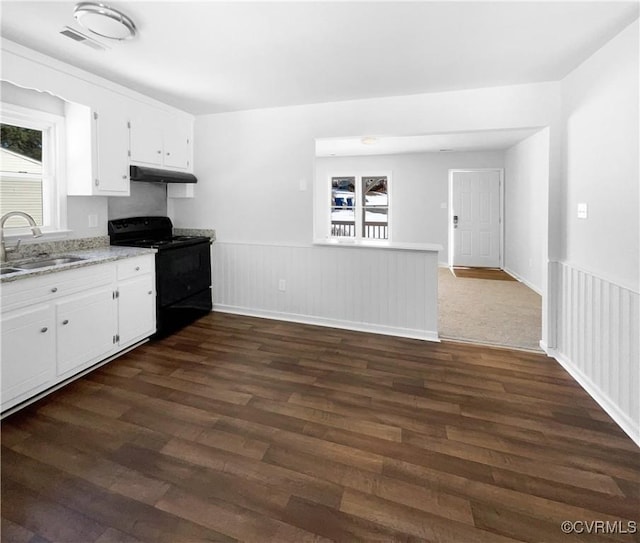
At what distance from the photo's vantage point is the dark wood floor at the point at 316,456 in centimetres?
144

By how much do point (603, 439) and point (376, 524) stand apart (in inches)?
56.3

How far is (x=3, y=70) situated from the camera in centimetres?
234

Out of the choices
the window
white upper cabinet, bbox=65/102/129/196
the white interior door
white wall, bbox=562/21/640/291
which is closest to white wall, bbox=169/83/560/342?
white wall, bbox=562/21/640/291

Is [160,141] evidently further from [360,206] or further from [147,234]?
[360,206]

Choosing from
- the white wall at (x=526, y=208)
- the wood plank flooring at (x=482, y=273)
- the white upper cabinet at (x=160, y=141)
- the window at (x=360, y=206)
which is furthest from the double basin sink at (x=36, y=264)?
the wood plank flooring at (x=482, y=273)

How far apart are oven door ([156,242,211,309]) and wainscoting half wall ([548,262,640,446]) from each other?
3497mm

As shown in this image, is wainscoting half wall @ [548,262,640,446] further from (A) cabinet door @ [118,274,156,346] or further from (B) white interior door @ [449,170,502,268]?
(B) white interior door @ [449,170,502,268]

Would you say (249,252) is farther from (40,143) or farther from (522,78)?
(522,78)

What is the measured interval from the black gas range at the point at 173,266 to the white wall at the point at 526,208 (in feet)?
14.2

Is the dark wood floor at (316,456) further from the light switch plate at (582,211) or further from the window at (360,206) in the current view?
the window at (360,206)

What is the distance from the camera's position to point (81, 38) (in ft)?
7.57

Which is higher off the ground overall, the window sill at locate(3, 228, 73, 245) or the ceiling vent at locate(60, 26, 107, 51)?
the ceiling vent at locate(60, 26, 107, 51)

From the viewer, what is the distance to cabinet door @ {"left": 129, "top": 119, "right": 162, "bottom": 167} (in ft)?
11.1

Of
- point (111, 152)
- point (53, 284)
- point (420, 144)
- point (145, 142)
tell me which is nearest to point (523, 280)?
point (420, 144)
